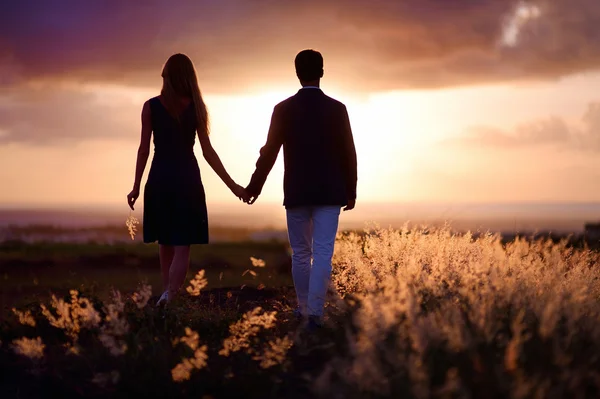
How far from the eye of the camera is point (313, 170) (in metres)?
6.50

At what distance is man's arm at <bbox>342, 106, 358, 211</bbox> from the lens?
6715mm

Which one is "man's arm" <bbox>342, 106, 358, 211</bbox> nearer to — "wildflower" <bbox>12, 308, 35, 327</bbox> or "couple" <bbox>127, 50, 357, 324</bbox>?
"couple" <bbox>127, 50, 357, 324</bbox>

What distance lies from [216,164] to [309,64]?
55.9 inches

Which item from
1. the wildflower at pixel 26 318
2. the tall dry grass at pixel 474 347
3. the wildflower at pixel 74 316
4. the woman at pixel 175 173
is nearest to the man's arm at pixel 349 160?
the tall dry grass at pixel 474 347

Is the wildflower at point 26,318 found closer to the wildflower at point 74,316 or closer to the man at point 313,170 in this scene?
the wildflower at point 74,316

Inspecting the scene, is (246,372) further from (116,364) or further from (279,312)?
(279,312)

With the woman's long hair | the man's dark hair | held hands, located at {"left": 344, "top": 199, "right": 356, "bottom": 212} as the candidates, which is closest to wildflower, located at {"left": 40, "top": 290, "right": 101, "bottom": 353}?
the woman's long hair

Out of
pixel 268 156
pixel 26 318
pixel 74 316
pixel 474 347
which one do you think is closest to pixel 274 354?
pixel 474 347

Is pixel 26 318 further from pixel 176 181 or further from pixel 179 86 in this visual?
pixel 179 86

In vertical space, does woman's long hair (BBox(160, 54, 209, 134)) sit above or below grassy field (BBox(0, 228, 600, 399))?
above

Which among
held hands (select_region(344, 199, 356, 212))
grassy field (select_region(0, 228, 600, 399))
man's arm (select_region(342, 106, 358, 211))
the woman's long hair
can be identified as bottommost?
grassy field (select_region(0, 228, 600, 399))

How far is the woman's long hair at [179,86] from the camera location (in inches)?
273

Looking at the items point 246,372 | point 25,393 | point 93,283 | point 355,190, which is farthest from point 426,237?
point 25,393

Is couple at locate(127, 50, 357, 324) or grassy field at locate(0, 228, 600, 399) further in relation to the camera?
couple at locate(127, 50, 357, 324)
